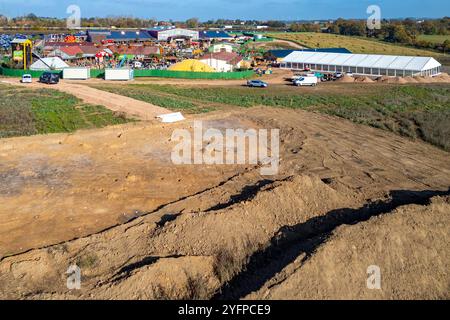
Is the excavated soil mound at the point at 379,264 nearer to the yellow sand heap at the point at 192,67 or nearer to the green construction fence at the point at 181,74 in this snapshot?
the green construction fence at the point at 181,74

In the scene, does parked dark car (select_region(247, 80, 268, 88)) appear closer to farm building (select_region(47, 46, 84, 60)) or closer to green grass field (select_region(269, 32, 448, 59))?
farm building (select_region(47, 46, 84, 60))

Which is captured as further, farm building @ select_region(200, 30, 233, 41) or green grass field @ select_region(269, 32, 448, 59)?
farm building @ select_region(200, 30, 233, 41)

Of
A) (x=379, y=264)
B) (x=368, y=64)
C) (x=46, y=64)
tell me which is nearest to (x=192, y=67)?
(x=46, y=64)

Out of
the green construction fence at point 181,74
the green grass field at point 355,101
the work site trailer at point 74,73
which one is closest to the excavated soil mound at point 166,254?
the green grass field at point 355,101

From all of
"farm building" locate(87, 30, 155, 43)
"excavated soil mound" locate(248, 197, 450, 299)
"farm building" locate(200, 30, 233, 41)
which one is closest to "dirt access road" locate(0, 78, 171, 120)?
"excavated soil mound" locate(248, 197, 450, 299)

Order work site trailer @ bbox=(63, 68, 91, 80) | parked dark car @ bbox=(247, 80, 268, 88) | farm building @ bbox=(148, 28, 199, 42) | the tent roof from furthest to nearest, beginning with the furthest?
farm building @ bbox=(148, 28, 199, 42) → the tent roof → work site trailer @ bbox=(63, 68, 91, 80) → parked dark car @ bbox=(247, 80, 268, 88)

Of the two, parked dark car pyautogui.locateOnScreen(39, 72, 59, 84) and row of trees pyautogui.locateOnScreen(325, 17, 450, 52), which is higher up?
row of trees pyautogui.locateOnScreen(325, 17, 450, 52)

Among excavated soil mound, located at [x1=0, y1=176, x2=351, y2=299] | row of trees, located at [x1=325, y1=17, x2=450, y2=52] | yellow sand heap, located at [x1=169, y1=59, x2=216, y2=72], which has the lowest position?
excavated soil mound, located at [x1=0, y1=176, x2=351, y2=299]
